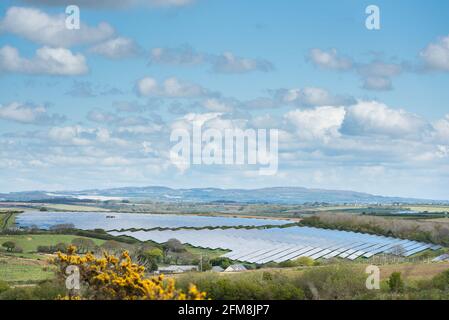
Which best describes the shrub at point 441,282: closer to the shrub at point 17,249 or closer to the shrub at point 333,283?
the shrub at point 333,283

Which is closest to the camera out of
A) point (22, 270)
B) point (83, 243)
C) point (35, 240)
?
point (22, 270)

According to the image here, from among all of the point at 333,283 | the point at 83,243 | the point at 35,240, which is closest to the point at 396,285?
the point at 333,283

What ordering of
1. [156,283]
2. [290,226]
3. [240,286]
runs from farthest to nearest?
[290,226] → [240,286] → [156,283]

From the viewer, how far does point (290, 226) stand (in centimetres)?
12062

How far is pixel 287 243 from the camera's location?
8831cm

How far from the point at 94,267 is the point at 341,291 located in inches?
508

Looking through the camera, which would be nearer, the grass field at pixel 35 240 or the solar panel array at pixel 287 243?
the grass field at pixel 35 240

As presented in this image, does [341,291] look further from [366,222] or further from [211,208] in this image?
[211,208]

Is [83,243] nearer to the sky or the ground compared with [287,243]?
nearer to the sky

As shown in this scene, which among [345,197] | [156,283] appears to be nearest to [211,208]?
[345,197]

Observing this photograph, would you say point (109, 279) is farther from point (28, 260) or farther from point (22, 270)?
point (28, 260)

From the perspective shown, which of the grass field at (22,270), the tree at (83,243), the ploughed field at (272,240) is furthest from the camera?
the ploughed field at (272,240)

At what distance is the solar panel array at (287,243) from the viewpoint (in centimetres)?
7569

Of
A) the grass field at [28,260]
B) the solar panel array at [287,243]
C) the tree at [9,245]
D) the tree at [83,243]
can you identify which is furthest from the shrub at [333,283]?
the tree at [9,245]
